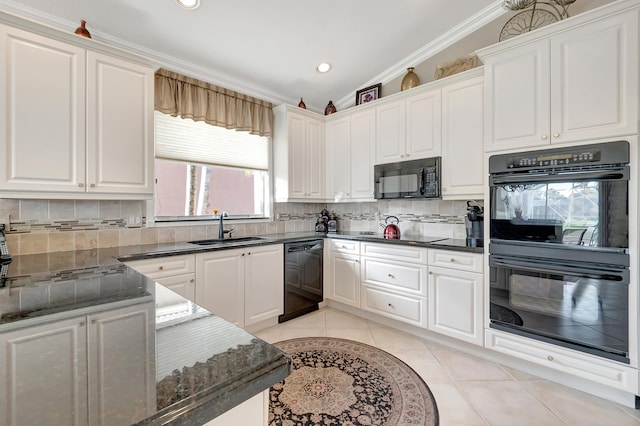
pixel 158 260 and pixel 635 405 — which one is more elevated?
pixel 158 260

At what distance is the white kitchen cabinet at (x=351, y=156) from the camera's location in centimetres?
343

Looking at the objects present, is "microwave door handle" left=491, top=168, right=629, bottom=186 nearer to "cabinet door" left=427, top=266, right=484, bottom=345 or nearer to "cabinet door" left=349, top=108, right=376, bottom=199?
"cabinet door" left=427, top=266, right=484, bottom=345

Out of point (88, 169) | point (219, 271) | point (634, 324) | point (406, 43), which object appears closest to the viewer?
point (634, 324)

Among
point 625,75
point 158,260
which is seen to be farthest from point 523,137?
point 158,260

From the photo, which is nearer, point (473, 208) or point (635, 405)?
point (635, 405)

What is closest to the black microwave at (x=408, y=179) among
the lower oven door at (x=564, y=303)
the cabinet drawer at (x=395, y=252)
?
the cabinet drawer at (x=395, y=252)

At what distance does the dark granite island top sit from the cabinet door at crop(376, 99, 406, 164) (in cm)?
271

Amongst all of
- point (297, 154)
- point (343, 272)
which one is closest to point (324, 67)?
point (297, 154)

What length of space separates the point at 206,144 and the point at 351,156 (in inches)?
66.6

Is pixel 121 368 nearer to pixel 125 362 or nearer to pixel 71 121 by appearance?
pixel 125 362

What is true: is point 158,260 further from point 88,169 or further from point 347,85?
point 347,85

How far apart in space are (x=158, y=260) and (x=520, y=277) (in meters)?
2.73

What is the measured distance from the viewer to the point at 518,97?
220cm

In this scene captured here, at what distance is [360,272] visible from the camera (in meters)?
3.19
